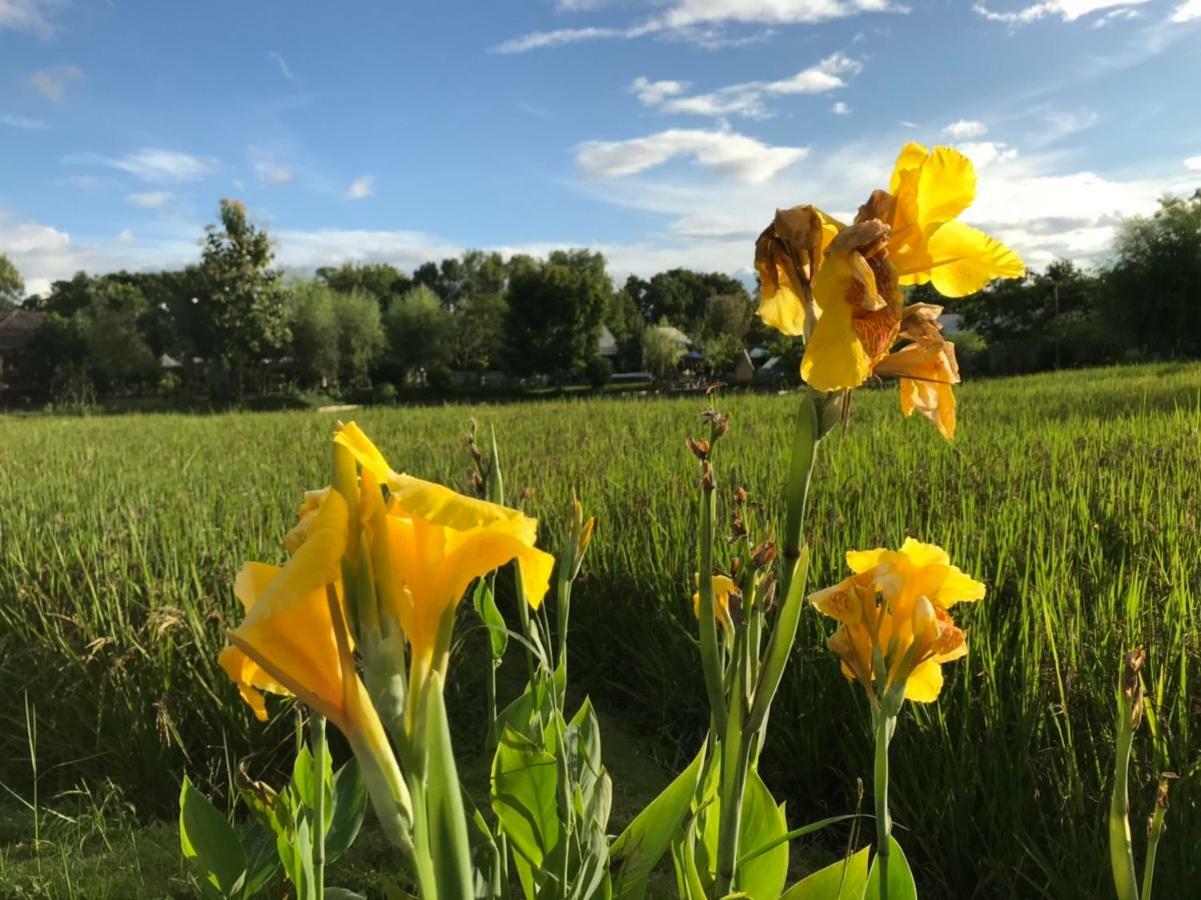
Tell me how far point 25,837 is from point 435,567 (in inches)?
85.3

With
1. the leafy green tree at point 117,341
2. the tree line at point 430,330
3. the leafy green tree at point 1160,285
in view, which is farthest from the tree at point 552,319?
the leafy green tree at point 1160,285

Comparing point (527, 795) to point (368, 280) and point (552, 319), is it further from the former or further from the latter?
point (368, 280)

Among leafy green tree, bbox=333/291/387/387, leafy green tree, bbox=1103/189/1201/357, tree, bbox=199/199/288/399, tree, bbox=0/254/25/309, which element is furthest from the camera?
tree, bbox=0/254/25/309

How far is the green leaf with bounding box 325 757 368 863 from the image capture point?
1.04 metres

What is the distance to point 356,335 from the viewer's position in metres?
31.8

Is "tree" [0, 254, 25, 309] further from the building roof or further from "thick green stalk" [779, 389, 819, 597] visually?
"thick green stalk" [779, 389, 819, 597]

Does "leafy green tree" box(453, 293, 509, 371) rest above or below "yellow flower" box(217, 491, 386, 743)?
above

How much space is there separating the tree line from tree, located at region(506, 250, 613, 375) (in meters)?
0.06

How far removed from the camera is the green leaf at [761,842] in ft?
2.81

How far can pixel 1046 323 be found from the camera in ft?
100.0

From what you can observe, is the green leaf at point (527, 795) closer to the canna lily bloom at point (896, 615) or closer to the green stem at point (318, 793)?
the green stem at point (318, 793)

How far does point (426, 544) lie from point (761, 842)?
0.64 metres

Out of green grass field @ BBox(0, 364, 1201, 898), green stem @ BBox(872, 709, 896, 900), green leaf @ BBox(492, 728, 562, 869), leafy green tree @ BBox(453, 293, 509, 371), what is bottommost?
green grass field @ BBox(0, 364, 1201, 898)

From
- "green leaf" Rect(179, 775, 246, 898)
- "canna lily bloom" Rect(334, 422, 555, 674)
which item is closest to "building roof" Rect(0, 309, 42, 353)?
"green leaf" Rect(179, 775, 246, 898)
